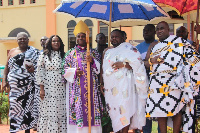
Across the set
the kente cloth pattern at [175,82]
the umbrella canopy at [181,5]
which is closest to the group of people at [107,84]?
the kente cloth pattern at [175,82]

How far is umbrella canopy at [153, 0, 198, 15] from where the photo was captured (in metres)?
5.73

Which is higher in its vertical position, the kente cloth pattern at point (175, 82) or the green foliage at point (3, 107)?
the kente cloth pattern at point (175, 82)

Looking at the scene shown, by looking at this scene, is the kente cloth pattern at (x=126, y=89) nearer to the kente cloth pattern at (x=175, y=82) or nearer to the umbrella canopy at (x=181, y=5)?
the kente cloth pattern at (x=175, y=82)

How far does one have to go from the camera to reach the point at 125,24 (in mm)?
8336

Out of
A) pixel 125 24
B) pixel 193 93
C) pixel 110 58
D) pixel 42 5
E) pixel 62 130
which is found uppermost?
pixel 42 5

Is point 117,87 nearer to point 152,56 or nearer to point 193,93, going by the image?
point 152,56

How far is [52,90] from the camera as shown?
5746mm

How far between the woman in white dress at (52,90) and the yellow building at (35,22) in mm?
12289

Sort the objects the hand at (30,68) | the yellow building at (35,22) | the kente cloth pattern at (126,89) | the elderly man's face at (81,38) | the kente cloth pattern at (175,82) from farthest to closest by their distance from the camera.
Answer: the yellow building at (35,22), the hand at (30,68), the elderly man's face at (81,38), the kente cloth pattern at (126,89), the kente cloth pattern at (175,82)

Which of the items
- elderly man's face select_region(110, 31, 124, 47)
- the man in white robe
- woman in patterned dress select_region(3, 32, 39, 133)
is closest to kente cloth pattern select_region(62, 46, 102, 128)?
the man in white robe

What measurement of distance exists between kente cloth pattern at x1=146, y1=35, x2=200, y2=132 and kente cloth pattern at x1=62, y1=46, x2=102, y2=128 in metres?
1.04

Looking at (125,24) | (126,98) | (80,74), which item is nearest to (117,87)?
(126,98)

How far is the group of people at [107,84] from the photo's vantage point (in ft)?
15.6

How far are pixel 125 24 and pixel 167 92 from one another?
3.93m
